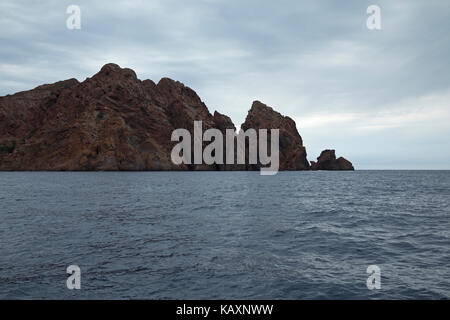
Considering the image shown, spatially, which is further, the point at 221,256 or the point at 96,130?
the point at 96,130

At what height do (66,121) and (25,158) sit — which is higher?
(66,121)

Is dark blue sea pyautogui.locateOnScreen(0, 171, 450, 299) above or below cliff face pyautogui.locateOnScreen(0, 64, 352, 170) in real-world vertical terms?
below

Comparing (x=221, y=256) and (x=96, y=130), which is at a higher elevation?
(x=96, y=130)

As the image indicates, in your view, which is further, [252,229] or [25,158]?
[25,158]

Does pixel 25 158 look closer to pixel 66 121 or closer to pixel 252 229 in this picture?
pixel 66 121

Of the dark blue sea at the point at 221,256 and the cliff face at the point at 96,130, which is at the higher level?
the cliff face at the point at 96,130

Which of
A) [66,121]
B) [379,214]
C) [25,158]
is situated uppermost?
[66,121]

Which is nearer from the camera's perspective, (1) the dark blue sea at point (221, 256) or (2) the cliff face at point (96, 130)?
(1) the dark blue sea at point (221, 256)

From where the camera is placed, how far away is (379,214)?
27938 mm

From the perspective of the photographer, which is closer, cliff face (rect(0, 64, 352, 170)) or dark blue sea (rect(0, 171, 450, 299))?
dark blue sea (rect(0, 171, 450, 299))

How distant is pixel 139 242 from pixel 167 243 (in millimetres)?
1561
